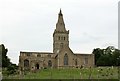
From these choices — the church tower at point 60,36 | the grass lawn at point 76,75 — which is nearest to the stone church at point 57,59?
the church tower at point 60,36

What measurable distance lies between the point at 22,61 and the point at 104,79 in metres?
54.2

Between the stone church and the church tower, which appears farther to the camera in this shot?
the church tower

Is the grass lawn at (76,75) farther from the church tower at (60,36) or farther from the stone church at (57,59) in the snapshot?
the church tower at (60,36)

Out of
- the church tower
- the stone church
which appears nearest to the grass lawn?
the stone church

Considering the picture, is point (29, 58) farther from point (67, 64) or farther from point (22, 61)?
point (67, 64)

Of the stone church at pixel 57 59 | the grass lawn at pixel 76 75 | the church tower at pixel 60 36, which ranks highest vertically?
Answer: the church tower at pixel 60 36

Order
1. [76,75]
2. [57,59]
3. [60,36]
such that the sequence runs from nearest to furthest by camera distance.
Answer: [76,75], [57,59], [60,36]

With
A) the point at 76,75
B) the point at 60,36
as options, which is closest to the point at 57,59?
the point at 60,36

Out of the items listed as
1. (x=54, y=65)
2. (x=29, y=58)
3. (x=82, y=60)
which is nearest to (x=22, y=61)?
(x=29, y=58)

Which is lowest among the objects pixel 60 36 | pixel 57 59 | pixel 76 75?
pixel 76 75

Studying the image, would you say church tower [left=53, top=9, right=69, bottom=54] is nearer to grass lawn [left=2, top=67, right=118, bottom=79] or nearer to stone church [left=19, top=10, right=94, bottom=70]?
stone church [left=19, top=10, right=94, bottom=70]

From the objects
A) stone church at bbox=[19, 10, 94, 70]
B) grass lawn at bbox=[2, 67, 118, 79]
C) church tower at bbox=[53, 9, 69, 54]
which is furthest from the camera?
church tower at bbox=[53, 9, 69, 54]

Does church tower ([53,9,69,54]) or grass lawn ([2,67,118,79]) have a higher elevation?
church tower ([53,9,69,54])

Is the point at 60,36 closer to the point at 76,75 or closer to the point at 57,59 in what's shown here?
the point at 57,59
